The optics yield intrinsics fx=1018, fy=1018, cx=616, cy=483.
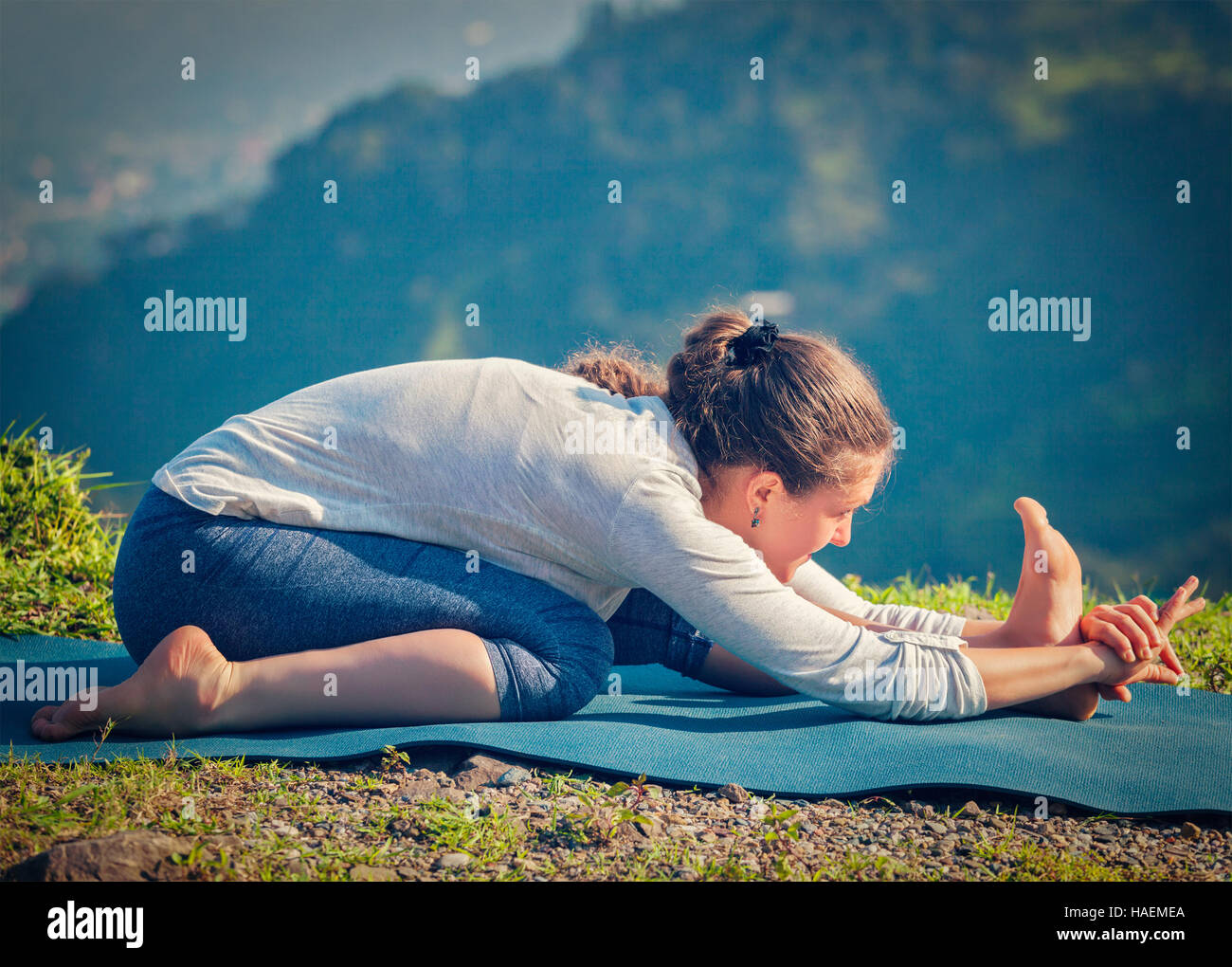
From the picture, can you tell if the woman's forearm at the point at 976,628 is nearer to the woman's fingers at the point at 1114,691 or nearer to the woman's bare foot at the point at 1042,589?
the woman's bare foot at the point at 1042,589

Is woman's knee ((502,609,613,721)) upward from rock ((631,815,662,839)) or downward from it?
upward

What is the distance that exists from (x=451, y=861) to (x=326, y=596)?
69 cm

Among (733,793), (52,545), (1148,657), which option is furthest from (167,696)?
(52,545)

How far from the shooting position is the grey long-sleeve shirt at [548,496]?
2.12 meters

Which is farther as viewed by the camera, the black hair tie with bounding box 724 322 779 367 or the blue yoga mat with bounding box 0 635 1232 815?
the black hair tie with bounding box 724 322 779 367

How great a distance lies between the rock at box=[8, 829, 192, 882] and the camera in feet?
5.20

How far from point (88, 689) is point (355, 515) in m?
0.69

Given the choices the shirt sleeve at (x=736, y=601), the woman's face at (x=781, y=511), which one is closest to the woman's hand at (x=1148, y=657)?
the shirt sleeve at (x=736, y=601)

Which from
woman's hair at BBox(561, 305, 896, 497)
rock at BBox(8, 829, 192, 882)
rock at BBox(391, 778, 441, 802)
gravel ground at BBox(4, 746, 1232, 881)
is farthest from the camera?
woman's hair at BBox(561, 305, 896, 497)

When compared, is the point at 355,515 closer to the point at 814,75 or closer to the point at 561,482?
the point at 561,482

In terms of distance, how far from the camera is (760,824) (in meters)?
1.96

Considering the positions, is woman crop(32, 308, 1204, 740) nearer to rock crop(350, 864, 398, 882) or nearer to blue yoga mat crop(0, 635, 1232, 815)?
blue yoga mat crop(0, 635, 1232, 815)

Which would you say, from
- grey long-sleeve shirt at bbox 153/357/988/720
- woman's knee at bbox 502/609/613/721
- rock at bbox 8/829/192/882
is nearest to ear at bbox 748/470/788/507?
grey long-sleeve shirt at bbox 153/357/988/720

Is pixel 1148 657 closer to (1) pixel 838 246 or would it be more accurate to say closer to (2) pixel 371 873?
(2) pixel 371 873
